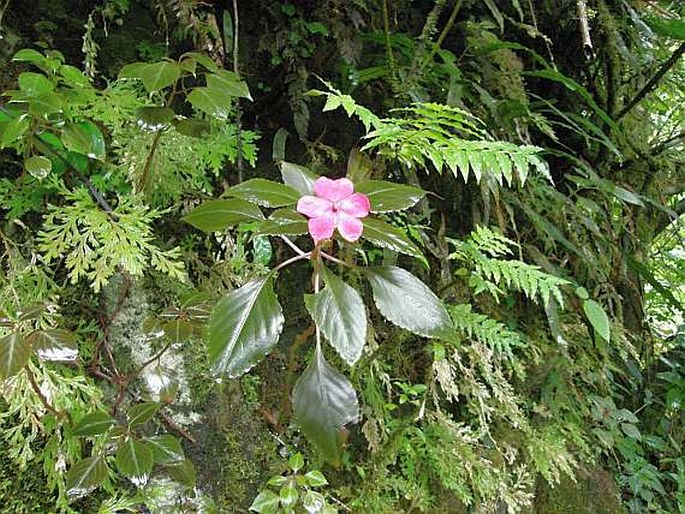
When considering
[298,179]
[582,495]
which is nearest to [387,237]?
[298,179]

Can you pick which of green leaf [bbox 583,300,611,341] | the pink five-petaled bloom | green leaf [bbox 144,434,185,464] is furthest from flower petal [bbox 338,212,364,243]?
green leaf [bbox 583,300,611,341]

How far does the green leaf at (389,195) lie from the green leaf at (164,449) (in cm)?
47

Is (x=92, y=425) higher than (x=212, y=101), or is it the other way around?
(x=212, y=101)

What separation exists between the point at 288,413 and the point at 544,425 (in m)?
A: 0.83

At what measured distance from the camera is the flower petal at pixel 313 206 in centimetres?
74

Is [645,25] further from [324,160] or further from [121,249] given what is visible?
[121,249]

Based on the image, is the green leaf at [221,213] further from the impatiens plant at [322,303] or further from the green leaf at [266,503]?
the green leaf at [266,503]

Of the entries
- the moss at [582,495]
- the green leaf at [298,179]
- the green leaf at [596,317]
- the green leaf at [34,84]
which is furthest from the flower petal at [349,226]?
the moss at [582,495]

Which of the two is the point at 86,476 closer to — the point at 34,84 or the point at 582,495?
the point at 34,84

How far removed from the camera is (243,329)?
712 mm

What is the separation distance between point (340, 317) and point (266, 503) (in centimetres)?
40

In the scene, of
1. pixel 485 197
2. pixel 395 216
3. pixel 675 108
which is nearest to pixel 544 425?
pixel 485 197

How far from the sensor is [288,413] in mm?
1196

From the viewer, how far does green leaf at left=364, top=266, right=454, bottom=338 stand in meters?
0.74
